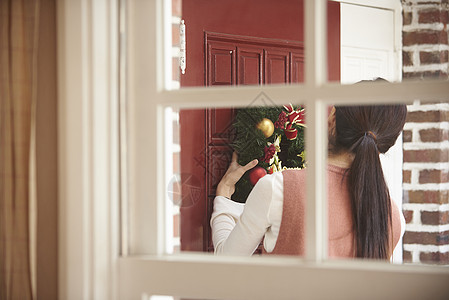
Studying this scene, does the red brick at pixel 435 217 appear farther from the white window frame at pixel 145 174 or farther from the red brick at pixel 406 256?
the white window frame at pixel 145 174

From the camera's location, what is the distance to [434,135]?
110 inches

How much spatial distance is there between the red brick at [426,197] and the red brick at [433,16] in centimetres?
84

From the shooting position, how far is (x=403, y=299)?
103 centimetres

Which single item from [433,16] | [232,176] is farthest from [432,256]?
[433,16]

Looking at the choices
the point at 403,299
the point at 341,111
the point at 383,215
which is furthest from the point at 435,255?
the point at 403,299

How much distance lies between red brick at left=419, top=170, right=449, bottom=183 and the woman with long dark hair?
1.03 metres

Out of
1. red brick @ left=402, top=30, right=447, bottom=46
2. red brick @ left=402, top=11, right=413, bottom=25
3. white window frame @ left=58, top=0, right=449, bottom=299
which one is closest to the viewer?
white window frame @ left=58, top=0, right=449, bottom=299

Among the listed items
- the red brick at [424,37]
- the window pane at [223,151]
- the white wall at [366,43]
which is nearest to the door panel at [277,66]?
the window pane at [223,151]

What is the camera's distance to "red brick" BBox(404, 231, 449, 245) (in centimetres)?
277

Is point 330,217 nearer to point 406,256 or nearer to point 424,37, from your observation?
point 406,256

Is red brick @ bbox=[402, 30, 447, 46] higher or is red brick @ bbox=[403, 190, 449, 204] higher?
red brick @ bbox=[402, 30, 447, 46]

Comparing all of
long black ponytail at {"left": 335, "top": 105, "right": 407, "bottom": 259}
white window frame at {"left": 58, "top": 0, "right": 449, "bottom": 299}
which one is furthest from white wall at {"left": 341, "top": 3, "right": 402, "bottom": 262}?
white window frame at {"left": 58, "top": 0, "right": 449, "bottom": 299}

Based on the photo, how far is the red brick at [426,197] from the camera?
2.74 meters

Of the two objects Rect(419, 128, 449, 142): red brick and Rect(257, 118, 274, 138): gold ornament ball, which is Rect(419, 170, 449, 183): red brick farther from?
Rect(257, 118, 274, 138): gold ornament ball
